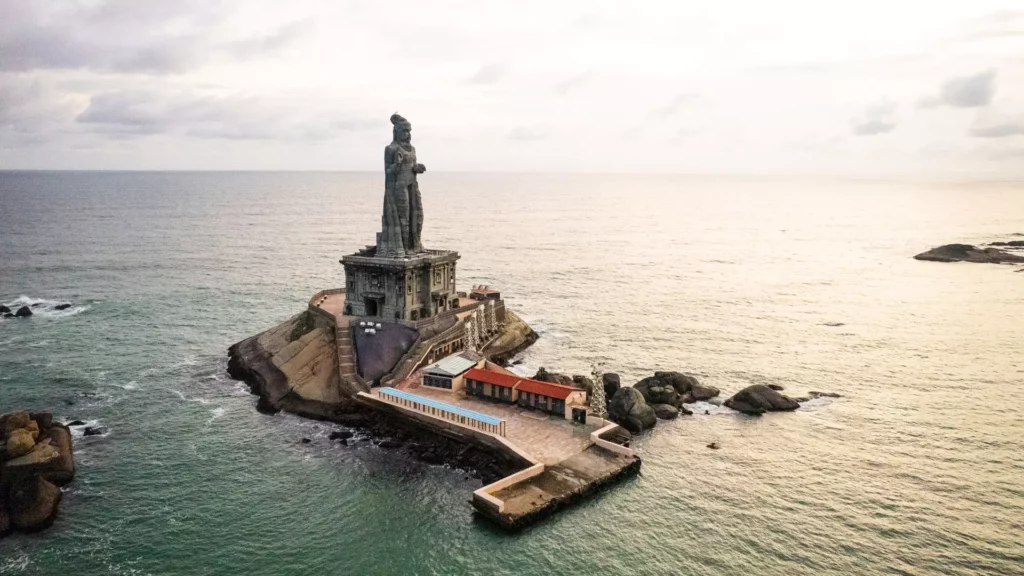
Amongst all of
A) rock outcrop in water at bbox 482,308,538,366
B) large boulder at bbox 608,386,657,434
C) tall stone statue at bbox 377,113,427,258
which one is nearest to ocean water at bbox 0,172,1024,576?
large boulder at bbox 608,386,657,434

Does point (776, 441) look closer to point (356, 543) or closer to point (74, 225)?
point (356, 543)

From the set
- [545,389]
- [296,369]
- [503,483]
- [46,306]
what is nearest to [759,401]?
[545,389]

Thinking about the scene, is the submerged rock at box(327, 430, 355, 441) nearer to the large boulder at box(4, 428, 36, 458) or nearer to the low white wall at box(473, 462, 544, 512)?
the low white wall at box(473, 462, 544, 512)

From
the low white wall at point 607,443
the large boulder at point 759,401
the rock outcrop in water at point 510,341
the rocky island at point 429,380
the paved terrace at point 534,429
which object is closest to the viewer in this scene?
the rocky island at point 429,380

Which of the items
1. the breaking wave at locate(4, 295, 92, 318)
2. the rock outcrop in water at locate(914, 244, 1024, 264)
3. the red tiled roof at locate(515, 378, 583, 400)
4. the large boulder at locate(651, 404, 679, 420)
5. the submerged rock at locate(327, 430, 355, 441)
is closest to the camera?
the submerged rock at locate(327, 430, 355, 441)

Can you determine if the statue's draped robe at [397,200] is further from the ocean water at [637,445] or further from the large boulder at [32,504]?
the large boulder at [32,504]

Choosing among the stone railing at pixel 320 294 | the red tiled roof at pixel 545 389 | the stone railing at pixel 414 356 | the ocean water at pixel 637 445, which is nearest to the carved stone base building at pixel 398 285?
the stone railing at pixel 414 356

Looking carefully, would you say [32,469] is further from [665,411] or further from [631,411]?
[665,411]
